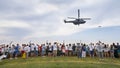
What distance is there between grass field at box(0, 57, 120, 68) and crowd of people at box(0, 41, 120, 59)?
1.60 m

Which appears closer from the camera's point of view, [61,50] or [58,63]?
[58,63]

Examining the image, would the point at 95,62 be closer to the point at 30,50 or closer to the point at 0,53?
the point at 30,50

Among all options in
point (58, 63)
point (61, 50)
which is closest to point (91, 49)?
point (61, 50)

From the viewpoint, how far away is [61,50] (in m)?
36.6

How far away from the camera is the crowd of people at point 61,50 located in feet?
117

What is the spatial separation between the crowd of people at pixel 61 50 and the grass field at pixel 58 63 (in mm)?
1596

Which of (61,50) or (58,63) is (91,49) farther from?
(58,63)

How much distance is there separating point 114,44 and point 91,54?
327 centimetres

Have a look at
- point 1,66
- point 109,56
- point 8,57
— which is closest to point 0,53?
point 8,57

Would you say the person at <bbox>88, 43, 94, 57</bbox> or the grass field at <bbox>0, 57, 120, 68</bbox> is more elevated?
the person at <bbox>88, 43, 94, 57</bbox>

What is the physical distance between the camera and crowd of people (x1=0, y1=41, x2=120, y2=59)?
3572 centimetres

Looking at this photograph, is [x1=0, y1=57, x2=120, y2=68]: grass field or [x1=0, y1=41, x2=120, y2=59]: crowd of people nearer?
[x1=0, y1=57, x2=120, y2=68]: grass field

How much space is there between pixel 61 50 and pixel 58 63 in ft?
18.1

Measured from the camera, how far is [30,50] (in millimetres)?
36062
